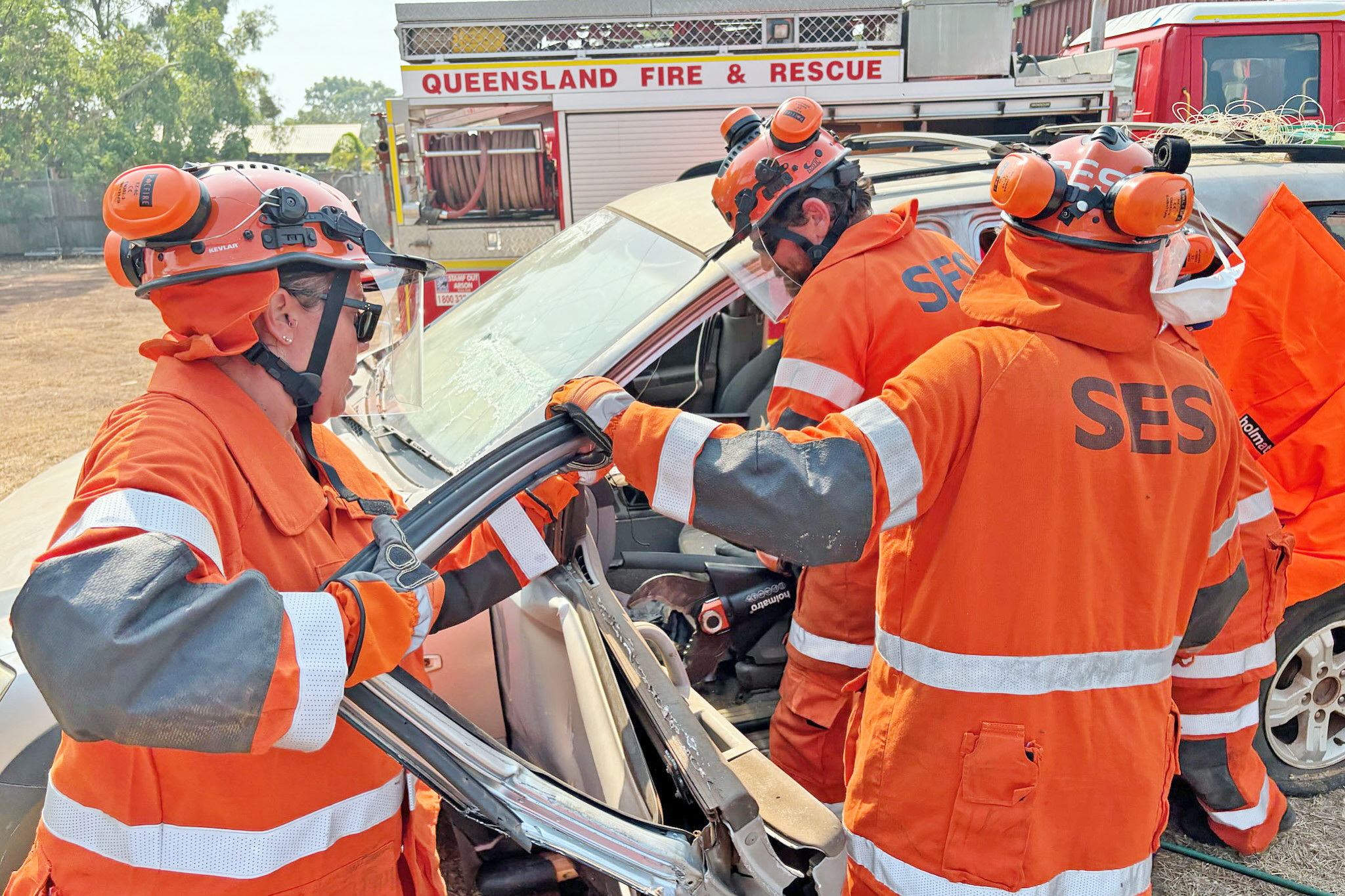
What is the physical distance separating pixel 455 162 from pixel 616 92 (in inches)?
43.1

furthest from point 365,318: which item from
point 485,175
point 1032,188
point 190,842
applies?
point 485,175

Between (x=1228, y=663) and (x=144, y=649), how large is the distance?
2761 mm

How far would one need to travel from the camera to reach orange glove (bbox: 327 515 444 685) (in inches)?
51.4

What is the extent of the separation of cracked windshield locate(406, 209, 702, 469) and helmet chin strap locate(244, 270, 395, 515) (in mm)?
1118

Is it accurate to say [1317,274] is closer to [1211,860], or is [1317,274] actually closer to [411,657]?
[1211,860]

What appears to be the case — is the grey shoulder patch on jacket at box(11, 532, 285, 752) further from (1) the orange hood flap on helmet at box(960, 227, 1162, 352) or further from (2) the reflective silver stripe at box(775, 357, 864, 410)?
(2) the reflective silver stripe at box(775, 357, 864, 410)

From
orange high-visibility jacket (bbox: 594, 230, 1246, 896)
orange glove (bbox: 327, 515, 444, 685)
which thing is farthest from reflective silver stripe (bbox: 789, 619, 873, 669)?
orange glove (bbox: 327, 515, 444, 685)

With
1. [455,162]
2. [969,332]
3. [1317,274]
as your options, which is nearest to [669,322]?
[969,332]

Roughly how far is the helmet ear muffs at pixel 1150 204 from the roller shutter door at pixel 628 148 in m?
4.82

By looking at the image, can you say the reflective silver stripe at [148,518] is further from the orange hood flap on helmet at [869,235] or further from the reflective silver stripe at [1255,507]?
the reflective silver stripe at [1255,507]

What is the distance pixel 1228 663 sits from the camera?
2785mm

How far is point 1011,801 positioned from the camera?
5.67ft

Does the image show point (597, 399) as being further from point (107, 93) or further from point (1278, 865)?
point (107, 93)

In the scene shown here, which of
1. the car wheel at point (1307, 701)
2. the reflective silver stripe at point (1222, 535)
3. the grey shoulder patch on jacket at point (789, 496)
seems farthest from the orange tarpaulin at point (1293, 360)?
the grey shoulder patch on jacket at point (789, 496)
